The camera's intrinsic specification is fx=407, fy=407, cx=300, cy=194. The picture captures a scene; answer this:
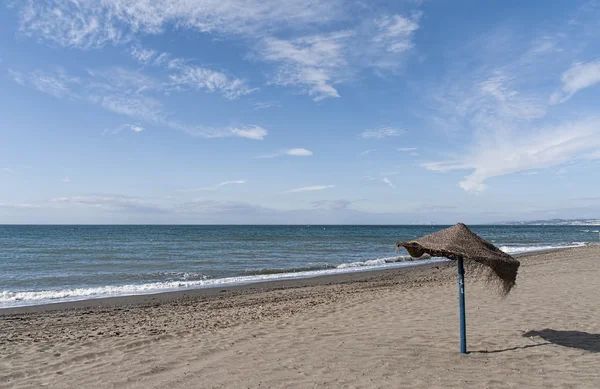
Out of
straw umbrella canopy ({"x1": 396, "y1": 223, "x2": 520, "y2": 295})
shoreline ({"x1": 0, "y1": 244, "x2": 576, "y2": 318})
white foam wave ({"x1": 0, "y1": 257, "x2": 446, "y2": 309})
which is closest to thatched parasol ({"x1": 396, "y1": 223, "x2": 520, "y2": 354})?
straw umbrella canopy ({"x1": 396, "y1": 223, "x2": 520, "y2": 295})

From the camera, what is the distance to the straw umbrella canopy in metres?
6.30

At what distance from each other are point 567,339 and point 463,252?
310 centimetres

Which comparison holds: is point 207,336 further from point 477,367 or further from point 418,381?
point 477,367

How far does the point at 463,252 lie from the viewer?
6.23 m

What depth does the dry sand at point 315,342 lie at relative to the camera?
5820mm

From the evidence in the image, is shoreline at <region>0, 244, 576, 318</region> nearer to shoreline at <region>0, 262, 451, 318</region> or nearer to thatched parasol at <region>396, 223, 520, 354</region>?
shoreline at <region>0, 262, 451, 318</region>

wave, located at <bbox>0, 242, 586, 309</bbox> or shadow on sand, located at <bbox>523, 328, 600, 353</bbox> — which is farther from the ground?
shadow on sand, located at <bbox>523, 328, 600, 353</bbox>

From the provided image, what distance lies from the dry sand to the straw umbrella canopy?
137 cm

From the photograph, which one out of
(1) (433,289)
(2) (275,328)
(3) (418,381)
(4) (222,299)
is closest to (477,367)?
(3) (418,381)

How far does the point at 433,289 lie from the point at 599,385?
843 cm

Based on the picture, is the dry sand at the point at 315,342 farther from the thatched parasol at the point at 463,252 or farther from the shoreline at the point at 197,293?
the thatched parasol at the point at 463,252

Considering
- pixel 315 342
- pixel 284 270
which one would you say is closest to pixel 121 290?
pixel 284 270

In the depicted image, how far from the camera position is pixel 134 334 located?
8.61m

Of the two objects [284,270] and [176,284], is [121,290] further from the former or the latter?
[284,270]
